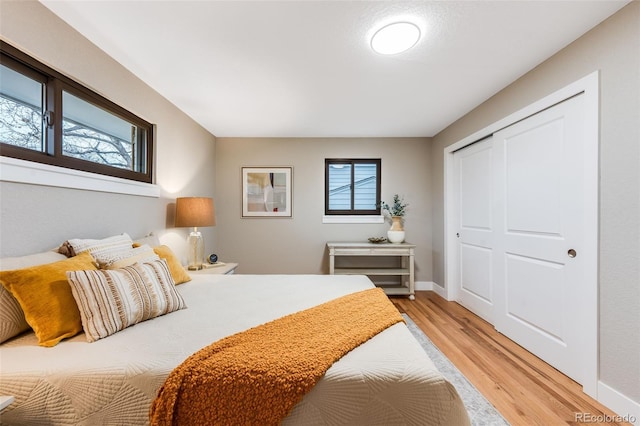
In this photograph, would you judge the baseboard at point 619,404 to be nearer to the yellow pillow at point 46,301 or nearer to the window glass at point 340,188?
the yellow pillow at point 46,301

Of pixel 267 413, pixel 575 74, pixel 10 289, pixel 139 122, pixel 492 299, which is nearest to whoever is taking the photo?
pixel 267 413

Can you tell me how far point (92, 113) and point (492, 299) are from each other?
4.01 meters

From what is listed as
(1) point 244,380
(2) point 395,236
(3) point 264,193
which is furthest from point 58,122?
(2) point 395,236

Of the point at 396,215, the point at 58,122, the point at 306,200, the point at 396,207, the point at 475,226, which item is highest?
the point at 58,122

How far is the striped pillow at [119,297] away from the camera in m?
1.19

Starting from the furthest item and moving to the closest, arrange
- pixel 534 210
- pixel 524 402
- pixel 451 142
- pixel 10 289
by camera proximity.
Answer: pixel 451 142
pixel 534 210
pixel 524 402
pixel 10 289

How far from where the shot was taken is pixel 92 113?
6.37ft

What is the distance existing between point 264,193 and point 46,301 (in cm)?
299

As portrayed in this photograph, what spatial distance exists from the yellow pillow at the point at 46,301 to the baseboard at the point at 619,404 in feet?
9.42

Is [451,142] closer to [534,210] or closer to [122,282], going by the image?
[534,210]

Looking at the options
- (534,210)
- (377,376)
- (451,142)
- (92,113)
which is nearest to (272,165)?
(92,113)

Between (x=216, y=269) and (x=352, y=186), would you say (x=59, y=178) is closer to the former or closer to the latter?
(x=216, y=269)

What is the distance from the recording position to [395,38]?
1.71 metres

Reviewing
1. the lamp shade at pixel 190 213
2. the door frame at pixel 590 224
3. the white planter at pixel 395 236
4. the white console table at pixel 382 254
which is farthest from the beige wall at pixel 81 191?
the door frame at pixel 590 224
